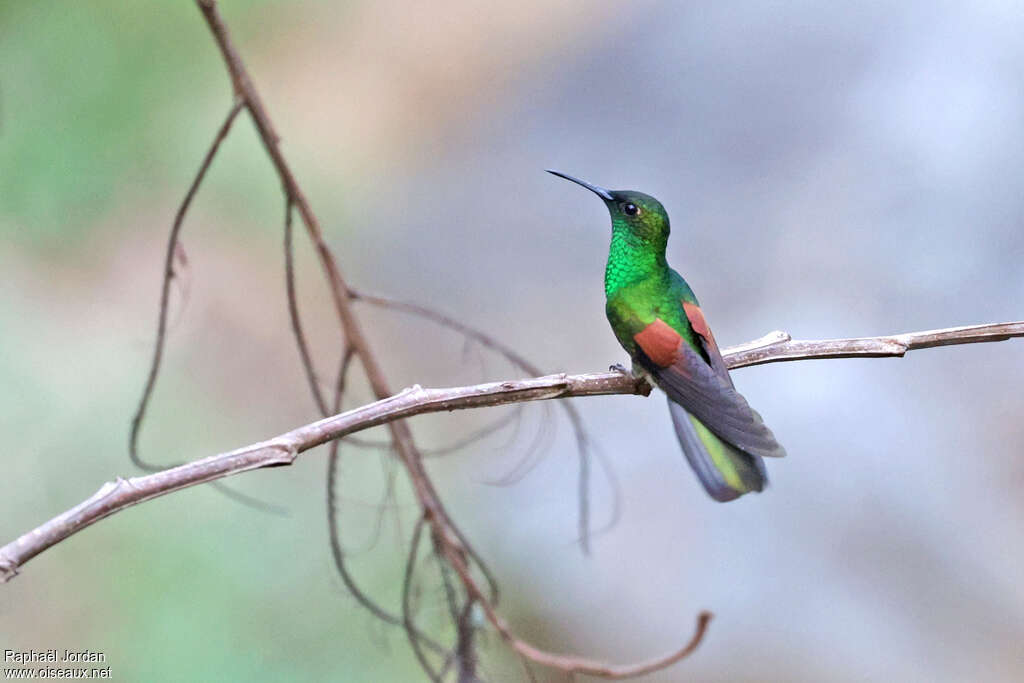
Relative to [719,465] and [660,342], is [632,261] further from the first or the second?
[719,465]

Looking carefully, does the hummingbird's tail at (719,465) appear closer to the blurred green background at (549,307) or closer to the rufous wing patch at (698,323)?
the rufous wing patch at (698,323)

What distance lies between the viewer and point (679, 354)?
817mm

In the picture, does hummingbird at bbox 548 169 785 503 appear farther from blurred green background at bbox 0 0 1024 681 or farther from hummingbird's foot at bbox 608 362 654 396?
blurred green background at bbox 0 0 1024 681

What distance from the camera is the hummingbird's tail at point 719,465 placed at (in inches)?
27.6

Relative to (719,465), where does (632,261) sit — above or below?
above

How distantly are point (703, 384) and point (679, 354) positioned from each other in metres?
0.05

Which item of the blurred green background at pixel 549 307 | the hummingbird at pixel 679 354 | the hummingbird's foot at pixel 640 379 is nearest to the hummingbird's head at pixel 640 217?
the hummingbird at pixel 679 354

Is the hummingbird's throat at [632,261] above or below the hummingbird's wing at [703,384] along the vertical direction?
above

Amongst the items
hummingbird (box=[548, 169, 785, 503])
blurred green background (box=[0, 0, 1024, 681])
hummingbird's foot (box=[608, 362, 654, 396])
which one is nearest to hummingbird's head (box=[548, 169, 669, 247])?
hummingbird (box=[548, 169, 785, 503])

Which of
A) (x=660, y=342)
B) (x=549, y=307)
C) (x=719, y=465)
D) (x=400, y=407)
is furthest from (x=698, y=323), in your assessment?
(x=549, y=307)

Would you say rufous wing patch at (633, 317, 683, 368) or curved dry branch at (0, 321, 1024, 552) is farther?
rufous wing patch at (633, 317, 683, 368)

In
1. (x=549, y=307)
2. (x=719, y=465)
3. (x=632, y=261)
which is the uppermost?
(x=549, y=307)

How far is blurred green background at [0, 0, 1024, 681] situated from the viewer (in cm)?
184

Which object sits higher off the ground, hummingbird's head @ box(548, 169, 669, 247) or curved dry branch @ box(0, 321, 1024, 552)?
hummingbird's head @ box(548, 169, 669, 247)
